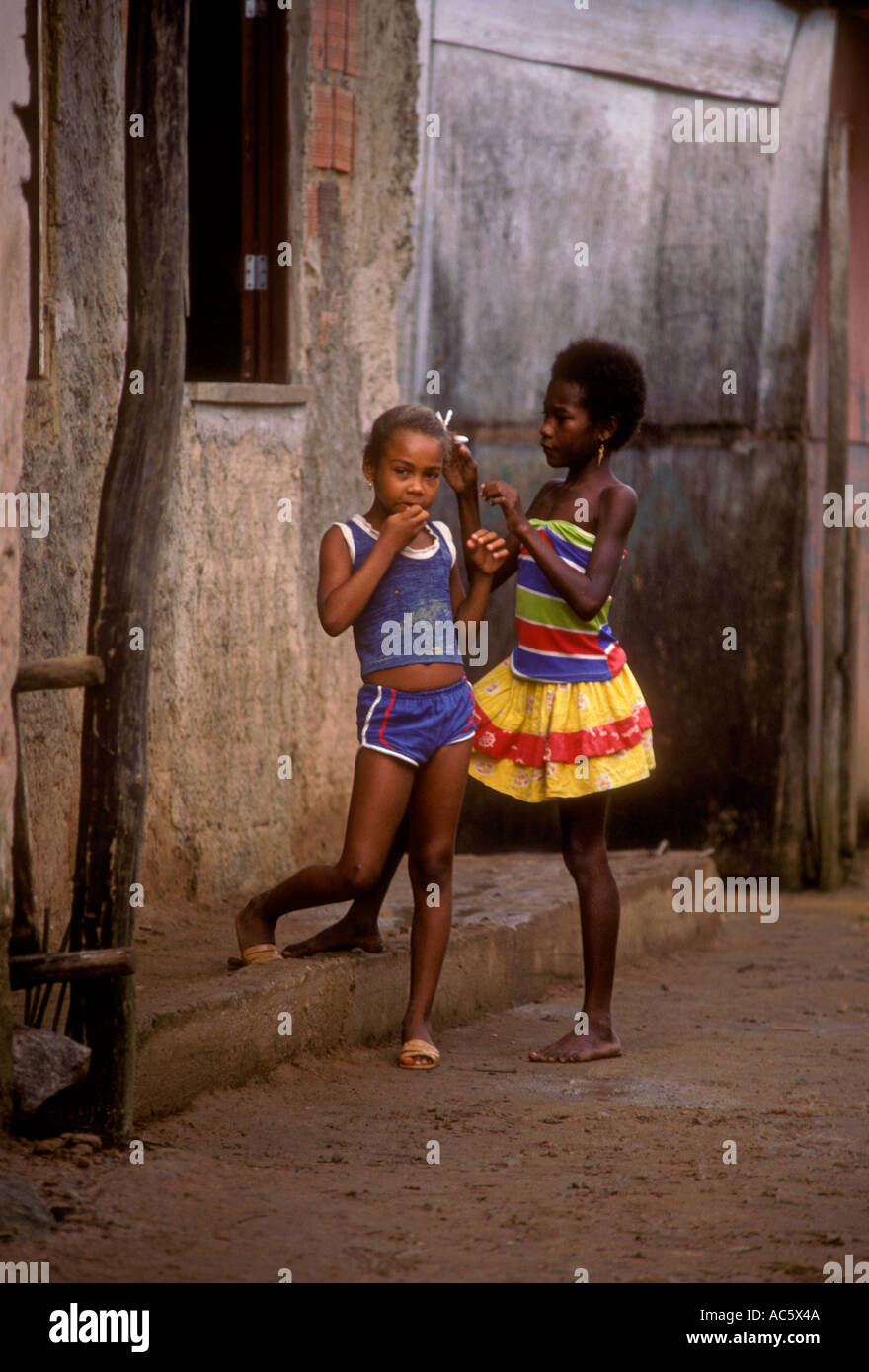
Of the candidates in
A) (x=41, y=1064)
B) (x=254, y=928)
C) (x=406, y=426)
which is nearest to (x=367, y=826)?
(x=254, y=928)

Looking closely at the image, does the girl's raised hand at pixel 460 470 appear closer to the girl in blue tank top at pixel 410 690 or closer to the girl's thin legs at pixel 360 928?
the girl in blue tank top at pixel 410 690

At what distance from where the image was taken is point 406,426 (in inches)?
162

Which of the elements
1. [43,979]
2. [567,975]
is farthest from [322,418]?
[43,979]

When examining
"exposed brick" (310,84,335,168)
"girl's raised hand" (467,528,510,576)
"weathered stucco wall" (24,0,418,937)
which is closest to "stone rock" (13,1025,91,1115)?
"weathered stucco wall" (24,0,418,937)

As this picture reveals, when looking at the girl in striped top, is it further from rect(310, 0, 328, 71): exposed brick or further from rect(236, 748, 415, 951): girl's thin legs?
rect(310, 0, 328, 71): exposed brick

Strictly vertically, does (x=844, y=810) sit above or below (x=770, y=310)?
below

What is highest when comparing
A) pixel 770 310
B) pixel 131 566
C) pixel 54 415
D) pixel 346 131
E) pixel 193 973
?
pixel 346 131

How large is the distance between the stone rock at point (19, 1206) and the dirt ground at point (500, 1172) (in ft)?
0.12

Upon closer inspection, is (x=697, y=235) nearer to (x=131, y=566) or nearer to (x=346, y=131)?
(x=346, y=131)

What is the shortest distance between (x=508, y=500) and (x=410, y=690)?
Answer: 0.51 metres

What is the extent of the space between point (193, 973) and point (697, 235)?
13.3 ft

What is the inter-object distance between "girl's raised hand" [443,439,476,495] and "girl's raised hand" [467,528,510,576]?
0.12 meters

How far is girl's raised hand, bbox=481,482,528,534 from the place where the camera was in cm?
411

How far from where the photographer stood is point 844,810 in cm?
747
